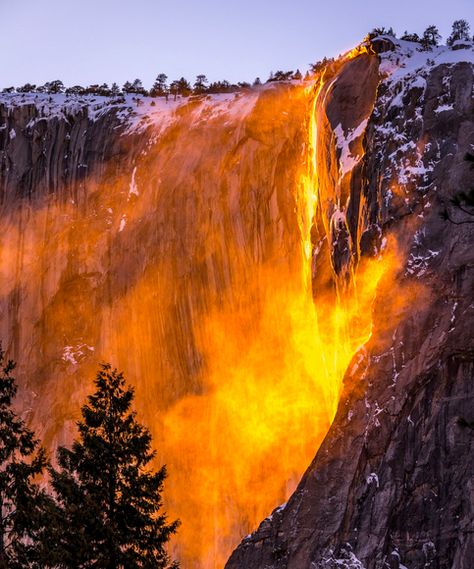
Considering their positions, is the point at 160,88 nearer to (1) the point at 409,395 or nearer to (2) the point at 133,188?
(2) the point at 133,188

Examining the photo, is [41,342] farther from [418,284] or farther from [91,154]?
[418,284]

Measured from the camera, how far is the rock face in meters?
29.8

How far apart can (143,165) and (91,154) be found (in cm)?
286

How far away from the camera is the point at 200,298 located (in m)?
49.6

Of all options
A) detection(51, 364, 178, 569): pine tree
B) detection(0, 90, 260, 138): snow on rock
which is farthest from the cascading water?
detection(51, 364, 178, 569): pine tree

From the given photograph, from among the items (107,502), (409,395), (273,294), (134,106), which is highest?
(134,106)

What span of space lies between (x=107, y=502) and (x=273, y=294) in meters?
26.9

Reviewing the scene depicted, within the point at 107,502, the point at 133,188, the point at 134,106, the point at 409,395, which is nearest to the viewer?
the point at 107,502

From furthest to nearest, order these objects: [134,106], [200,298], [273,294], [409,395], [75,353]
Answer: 1. [134,106]
2. [75,353]
3. [200,298]
4. [273,294]
5. [409,395]

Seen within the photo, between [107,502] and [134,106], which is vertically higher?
[134,106]

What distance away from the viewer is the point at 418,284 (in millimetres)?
33344

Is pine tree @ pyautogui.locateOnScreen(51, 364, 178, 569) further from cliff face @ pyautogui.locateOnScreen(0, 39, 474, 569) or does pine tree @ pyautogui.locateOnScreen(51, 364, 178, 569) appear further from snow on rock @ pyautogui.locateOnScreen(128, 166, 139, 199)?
snow on rock @ pyautogui.locateOnScreen(128, 166, 139, 199)

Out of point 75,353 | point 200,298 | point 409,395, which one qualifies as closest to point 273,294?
point 200,298

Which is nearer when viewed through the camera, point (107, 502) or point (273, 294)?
point (107, 502)
